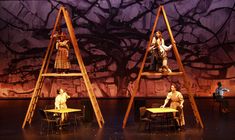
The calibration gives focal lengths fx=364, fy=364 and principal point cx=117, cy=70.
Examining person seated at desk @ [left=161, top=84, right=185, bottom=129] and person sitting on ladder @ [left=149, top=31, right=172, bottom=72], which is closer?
person seated at desk @ [left=161, top=84, right=185, bottom=129]

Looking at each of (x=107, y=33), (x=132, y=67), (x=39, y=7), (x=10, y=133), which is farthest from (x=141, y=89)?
(x=10, y=133)

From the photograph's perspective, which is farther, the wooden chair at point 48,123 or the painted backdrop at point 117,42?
the painted backdrop at point 117,42

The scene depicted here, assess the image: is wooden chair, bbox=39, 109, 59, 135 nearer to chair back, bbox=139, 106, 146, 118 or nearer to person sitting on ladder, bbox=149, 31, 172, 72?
chair back, bbox=139, 106, 146, 118

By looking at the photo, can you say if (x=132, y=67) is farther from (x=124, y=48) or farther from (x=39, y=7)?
(x=39, y=7)

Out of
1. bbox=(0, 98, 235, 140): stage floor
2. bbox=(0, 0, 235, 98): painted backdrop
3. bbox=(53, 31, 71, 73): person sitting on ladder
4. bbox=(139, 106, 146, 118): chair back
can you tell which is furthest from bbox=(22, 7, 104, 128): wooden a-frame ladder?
bbox=(0, 0, 235, 98): painted backdrop

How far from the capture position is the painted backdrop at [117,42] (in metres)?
17.3

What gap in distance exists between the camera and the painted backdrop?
1731cm

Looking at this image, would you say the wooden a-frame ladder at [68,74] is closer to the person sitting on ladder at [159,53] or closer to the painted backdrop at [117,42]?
the person sitting on ladder at [159,53]

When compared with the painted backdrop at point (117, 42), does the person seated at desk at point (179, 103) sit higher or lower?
lower

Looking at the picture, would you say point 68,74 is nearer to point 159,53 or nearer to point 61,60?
point 61,60

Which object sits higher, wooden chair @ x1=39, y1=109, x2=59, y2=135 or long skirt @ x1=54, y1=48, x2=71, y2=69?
long skirt @ x1=54, y1=48, x2=71, y2=69

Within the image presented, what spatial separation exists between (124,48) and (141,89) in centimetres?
217

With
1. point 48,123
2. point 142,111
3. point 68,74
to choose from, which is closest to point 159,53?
point 142,111

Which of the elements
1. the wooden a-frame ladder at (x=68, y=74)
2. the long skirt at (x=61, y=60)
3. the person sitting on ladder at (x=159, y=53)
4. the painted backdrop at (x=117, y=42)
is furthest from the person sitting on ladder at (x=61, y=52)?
the painted backdrop at (x=117, y=42)
